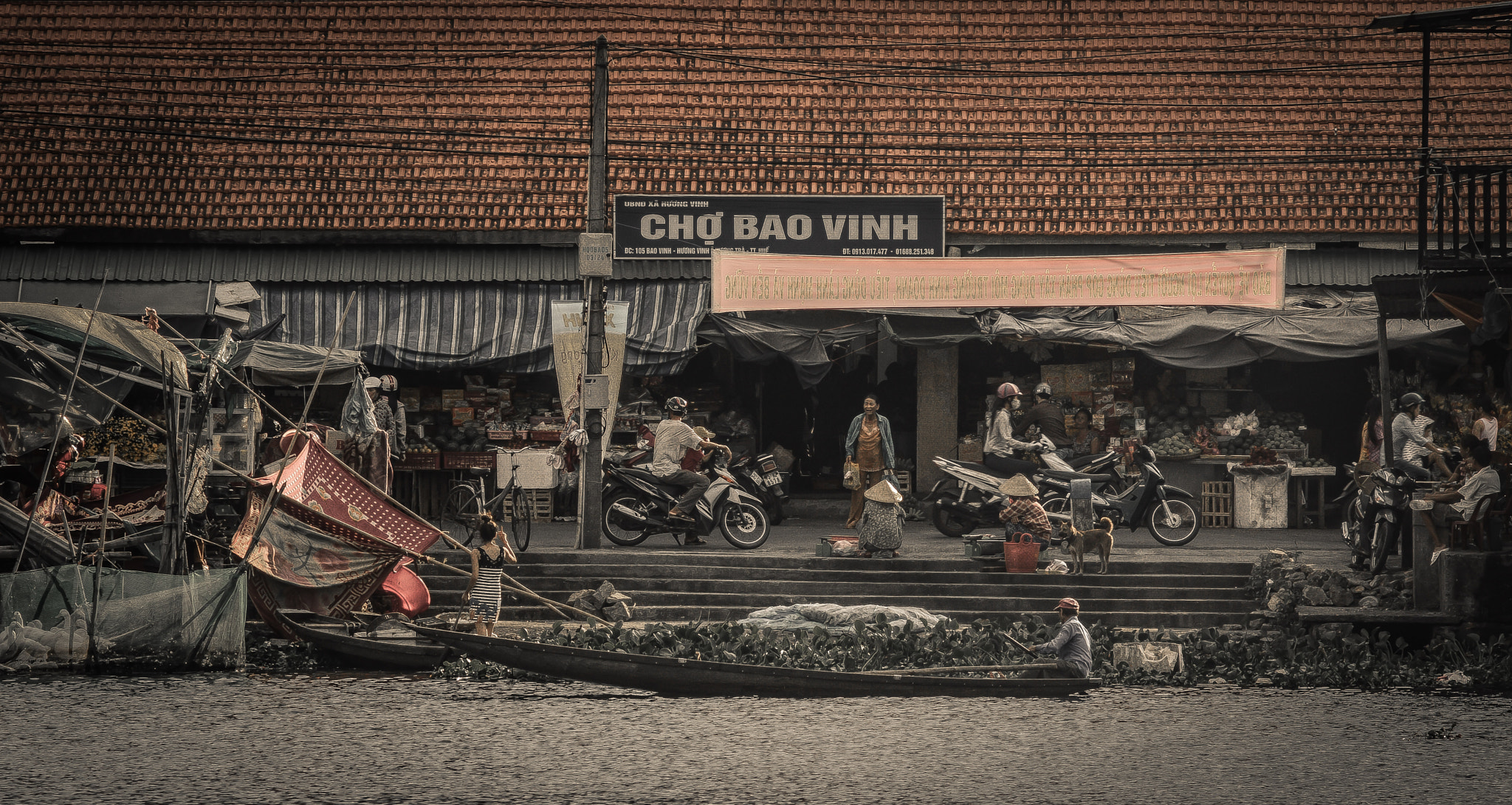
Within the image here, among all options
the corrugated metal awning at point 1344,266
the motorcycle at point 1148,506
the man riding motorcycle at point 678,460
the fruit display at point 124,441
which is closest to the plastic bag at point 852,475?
the man riding motorcycle at point 678,460

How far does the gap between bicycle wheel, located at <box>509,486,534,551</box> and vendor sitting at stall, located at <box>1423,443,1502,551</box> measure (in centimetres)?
928

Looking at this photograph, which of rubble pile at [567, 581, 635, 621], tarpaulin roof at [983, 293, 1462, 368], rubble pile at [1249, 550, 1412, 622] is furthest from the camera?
tarpaulin roof at [983, 293, 1462, 368]

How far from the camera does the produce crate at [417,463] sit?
19.5 m

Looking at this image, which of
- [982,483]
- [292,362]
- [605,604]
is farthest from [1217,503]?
[292,362]

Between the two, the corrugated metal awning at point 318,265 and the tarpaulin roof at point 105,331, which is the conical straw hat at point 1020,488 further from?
the tarpaulin roof at point 105,331

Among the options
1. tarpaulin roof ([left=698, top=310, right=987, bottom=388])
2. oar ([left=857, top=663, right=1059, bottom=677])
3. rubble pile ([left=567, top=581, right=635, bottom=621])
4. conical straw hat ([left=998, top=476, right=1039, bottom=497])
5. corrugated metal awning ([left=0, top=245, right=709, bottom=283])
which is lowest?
oar ([left=857, top=663, right=1059, bottom=677])

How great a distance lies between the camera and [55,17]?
2253 centimetres

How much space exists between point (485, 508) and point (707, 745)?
7.59 m

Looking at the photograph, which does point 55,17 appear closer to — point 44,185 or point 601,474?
point 44,185

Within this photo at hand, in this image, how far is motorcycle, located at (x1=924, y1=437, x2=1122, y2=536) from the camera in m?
17.5

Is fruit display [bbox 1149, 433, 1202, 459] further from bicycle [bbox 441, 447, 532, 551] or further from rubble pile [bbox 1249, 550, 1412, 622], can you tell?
bicycle [bbox 441, 447, 532, 551]

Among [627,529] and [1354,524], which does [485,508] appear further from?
[1354,524]

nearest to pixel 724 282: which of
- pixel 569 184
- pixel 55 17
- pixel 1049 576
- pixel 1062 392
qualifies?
pixel 569 184

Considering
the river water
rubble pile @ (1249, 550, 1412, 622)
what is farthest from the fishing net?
rubble pile @ (1249, 550, 1412, 622)
